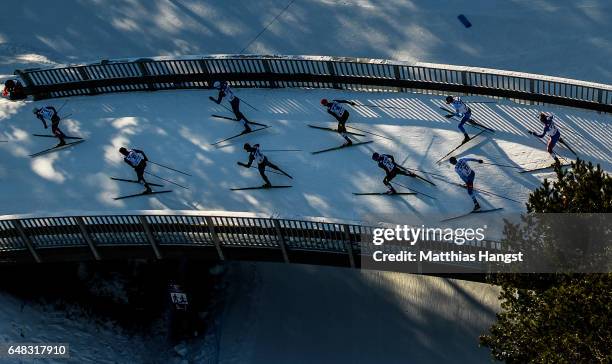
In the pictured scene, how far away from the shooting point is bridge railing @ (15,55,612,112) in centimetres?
3044

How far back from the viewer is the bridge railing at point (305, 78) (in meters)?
30.4

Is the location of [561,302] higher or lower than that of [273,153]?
lower

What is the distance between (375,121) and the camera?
3148 centimetres

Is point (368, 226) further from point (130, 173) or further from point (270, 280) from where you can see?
point (130, 173)

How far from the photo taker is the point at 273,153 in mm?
31016

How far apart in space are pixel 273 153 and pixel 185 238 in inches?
161

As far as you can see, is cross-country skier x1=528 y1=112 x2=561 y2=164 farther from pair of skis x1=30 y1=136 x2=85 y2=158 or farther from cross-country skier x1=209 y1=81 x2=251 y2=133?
pair of skis x1=30 y1=136 x2=85 y2=158

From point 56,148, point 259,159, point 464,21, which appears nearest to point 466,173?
point 259,159

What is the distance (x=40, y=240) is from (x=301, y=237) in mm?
7583

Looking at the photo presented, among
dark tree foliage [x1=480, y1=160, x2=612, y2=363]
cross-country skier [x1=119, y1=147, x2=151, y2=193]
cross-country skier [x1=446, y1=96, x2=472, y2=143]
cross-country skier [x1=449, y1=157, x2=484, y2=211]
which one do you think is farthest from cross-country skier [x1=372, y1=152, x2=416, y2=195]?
cross-country skier [x1=119, y1=147, x2=151, y2=193]

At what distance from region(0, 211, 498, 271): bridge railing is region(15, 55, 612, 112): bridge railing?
6.23 metres

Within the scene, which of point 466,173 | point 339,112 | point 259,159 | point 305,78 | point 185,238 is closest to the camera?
point 466,173

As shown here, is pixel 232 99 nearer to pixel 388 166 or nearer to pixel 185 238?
pixel 185 238

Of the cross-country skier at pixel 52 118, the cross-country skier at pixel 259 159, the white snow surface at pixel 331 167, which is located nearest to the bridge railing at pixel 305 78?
the white snow surface at pixel 331 167
